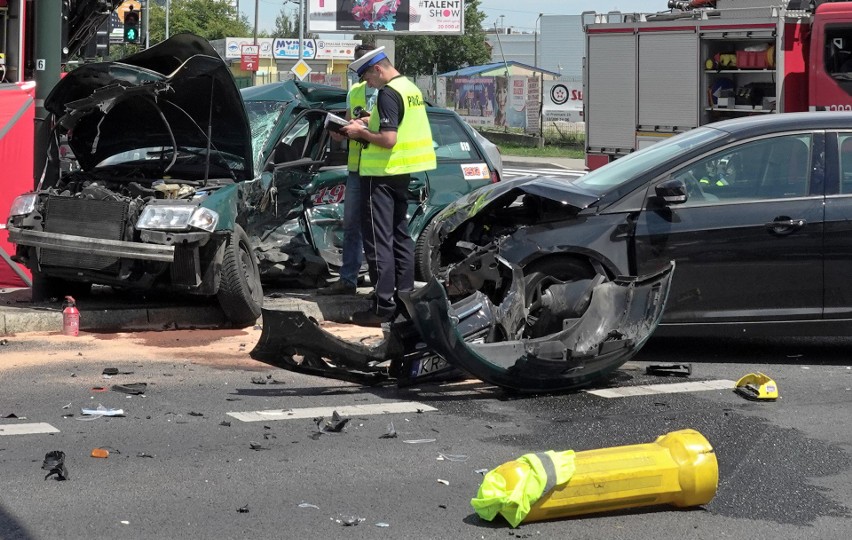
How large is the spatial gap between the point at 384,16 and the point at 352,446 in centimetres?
3934

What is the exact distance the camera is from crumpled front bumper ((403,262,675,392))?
6414 millimetres

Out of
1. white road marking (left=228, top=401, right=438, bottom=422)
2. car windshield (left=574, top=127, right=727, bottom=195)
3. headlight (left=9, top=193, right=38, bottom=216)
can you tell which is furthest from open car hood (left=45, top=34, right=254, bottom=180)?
white road marking (left=228, top=401, right=438, bottom=422)

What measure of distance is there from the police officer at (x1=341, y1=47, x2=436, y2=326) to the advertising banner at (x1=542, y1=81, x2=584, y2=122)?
3213 cm

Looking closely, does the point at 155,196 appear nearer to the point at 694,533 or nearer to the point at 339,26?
the point at 694,533

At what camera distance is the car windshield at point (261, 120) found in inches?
379

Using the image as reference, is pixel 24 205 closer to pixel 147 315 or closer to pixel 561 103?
pixel 147 315

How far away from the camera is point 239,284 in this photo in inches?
339

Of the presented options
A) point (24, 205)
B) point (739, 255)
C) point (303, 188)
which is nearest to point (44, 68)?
point (24, 205)

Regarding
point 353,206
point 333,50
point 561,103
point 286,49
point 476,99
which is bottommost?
point 353,206

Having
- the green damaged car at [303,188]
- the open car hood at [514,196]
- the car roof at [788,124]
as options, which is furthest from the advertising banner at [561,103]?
Result: the car roof at [788,124]

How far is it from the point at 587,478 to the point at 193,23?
82.2 metres

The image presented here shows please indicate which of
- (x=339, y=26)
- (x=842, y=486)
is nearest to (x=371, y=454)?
(x=842, y=486)

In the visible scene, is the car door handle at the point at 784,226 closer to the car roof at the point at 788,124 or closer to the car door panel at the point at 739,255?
the car door panel at the point at 739,255

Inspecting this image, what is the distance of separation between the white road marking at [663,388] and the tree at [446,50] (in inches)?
2767
